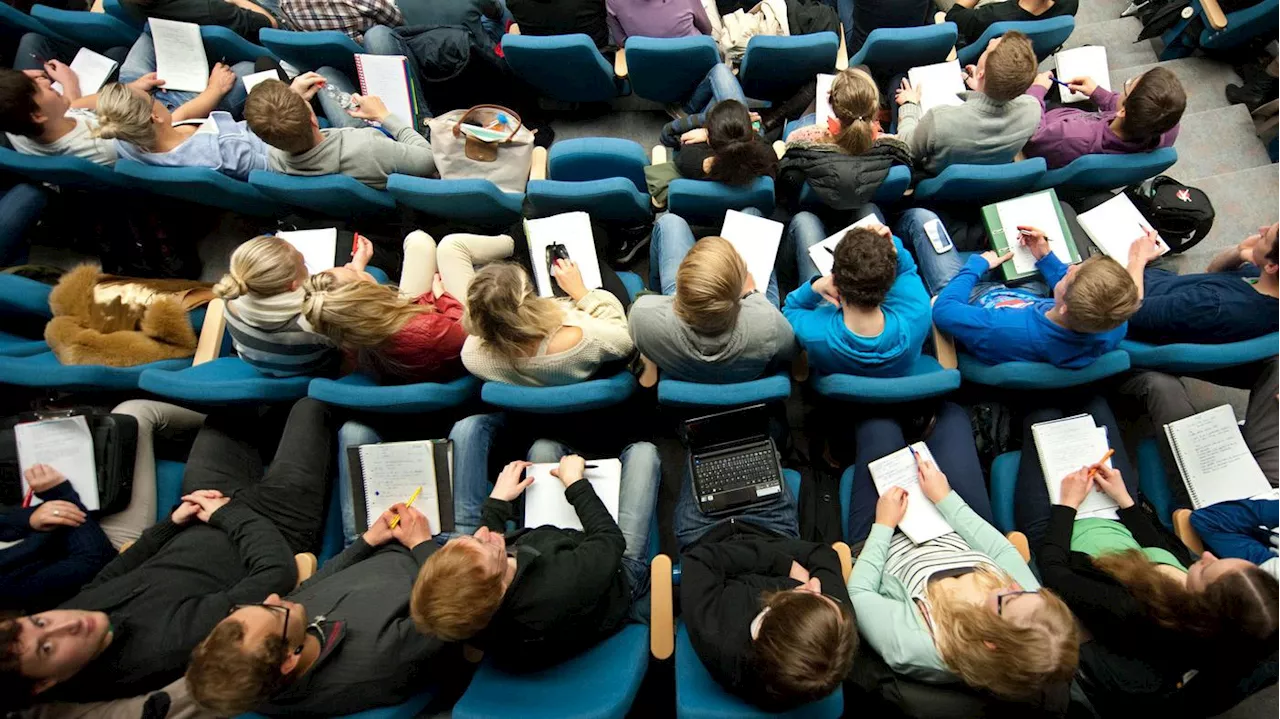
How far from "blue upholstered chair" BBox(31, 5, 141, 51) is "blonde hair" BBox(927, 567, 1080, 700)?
4.45m

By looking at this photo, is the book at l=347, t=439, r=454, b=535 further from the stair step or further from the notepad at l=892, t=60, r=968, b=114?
the stair step

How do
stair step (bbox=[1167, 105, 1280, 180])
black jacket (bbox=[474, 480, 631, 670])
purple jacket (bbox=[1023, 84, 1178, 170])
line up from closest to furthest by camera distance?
black jacket (bbox=[474, 480, 631, 670]), purple jacket (bbox=[1023, 84, 1178, 170]), stair step (bbox=[1167, 105, 1280, 180])

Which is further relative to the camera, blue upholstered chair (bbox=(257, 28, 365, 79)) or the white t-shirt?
blue upholstered chair (bbox=(257, 28, 365, 79))

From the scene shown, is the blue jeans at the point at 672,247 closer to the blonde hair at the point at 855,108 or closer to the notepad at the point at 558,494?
the blonde hair at the point at 855,108

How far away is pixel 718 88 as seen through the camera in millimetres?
2680

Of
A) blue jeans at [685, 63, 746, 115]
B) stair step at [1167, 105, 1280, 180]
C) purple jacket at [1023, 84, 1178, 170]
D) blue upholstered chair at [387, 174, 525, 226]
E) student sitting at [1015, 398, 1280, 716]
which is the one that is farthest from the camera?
stair step at [1167, 105, 1280, 180]

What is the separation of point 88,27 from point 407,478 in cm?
306

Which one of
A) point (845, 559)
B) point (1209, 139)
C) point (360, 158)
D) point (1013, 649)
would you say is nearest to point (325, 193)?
point (360, 158)

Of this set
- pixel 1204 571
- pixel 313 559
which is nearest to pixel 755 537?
pixel 1204 571

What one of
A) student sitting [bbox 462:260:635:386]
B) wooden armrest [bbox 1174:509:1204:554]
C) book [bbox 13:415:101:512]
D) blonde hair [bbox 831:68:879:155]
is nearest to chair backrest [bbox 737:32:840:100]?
blonde hair [bbox 831:68:879:155]

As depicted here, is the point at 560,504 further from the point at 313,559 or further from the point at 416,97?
the point at 416,97

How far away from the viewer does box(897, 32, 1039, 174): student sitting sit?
7.39 feet

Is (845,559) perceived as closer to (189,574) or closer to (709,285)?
(709,285)

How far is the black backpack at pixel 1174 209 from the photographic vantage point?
2.50m
